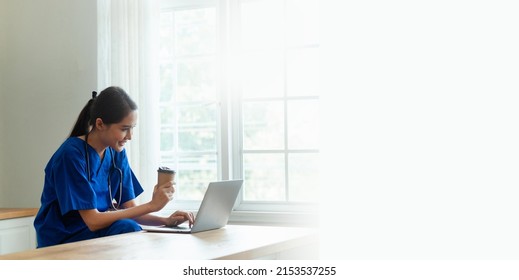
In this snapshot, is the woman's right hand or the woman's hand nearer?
the woman's right hand

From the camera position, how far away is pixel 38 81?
407cm

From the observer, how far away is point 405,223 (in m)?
1.89

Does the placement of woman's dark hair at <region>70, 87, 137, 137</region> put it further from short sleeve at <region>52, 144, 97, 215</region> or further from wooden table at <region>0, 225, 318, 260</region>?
wooden table at <region>0, 225, 318, 260</region>

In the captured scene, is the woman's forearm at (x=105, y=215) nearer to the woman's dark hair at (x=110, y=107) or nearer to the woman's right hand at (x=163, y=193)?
the woman's right hand at (x=163, y=193)

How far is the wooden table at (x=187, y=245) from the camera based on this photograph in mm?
1947

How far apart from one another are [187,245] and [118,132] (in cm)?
77

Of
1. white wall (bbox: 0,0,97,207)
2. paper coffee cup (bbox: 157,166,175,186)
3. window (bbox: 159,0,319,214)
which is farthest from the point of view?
white wall (bbox: 0,0,97,207)

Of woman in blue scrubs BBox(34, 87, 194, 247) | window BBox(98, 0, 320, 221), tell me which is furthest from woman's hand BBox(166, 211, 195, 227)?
window BBox(98, 0, 320, 221)

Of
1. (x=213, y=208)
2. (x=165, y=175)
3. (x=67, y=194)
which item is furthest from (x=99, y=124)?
(x=213, y=208)

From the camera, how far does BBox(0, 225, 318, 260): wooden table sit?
1947 millimetres

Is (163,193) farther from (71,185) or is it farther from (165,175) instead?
(71,185)

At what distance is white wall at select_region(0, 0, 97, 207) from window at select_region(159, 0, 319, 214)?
0.52 metres

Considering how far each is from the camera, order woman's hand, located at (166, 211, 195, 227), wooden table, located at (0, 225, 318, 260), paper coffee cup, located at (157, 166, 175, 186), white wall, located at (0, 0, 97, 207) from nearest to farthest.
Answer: wooden table, located at (0, 225, 318, 260), paper coffee cup, located at (157, 166, 175, 186), woman's hand, located at (166, 211, 195, 227), white wall, located at (0, 0, 97, 207)

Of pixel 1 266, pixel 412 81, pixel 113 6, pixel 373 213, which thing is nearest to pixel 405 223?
pixel 373 213
